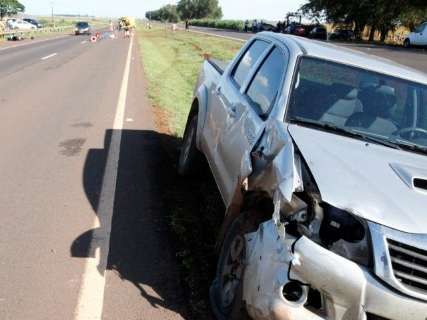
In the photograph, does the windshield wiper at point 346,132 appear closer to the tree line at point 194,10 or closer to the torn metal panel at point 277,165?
the torn metal panel at point 277,165

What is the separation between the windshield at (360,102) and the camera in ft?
13.6

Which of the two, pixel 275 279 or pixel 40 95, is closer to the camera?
pixel 275 279

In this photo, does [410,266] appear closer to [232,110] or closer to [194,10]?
[232,110]

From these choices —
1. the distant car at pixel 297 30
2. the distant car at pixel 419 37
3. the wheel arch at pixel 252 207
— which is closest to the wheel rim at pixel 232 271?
the wheel arch at pixel 252 207

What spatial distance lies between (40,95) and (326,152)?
10788 mm

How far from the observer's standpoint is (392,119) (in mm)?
4320

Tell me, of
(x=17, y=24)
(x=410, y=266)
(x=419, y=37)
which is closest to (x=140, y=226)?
(x=410, y=266)

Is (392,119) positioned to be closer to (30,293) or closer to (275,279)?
(275,279)

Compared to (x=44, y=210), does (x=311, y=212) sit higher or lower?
higher

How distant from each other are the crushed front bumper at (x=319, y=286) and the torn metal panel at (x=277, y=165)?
25 centimetres

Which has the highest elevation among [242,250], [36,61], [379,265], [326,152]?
[326,152]

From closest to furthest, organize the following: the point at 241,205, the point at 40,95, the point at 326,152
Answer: the point at 326,152, the point at 241,205, the point at 40,95

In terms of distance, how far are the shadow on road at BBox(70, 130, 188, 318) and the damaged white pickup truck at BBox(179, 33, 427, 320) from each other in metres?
0.55

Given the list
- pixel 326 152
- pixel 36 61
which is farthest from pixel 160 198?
pixel 36 61
